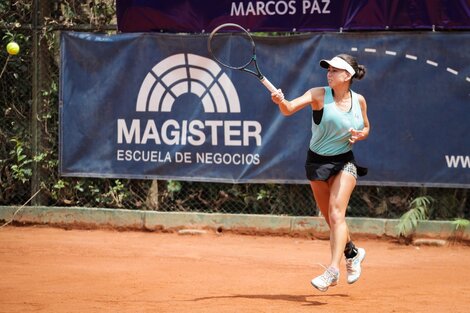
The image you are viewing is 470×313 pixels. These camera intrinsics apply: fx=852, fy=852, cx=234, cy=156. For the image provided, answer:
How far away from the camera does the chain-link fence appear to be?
10188mm

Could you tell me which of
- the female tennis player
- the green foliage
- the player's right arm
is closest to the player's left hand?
the female tennis player

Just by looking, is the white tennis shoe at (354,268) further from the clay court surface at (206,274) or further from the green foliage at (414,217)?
the green foliage at (414,217)

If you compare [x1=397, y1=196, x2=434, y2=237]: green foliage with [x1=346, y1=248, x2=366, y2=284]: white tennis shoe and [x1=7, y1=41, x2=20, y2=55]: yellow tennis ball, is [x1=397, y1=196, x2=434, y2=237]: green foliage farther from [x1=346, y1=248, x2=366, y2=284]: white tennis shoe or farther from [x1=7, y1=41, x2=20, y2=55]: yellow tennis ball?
[x1=7, y1=41, x2=20, y2=55]: yellow tennis ball

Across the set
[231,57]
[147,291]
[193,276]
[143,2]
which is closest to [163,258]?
[193,276]

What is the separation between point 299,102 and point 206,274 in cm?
208

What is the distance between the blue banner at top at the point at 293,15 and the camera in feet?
29.9

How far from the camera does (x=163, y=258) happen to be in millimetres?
8531

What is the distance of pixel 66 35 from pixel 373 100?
386 cm

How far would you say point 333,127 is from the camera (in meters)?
6.39

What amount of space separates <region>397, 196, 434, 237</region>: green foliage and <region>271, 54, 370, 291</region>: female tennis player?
9.28 ft

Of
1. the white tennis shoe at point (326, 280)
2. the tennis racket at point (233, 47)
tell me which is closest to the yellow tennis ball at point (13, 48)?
the tennis racket at point (233, 47)

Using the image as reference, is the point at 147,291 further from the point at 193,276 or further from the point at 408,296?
the point at 408,296

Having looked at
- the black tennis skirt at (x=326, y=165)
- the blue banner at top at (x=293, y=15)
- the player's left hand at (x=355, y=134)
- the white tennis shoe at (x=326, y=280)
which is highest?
the blue banner at top at (x=293, y=15)

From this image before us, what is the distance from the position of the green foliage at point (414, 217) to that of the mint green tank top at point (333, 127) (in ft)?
9.90
